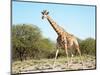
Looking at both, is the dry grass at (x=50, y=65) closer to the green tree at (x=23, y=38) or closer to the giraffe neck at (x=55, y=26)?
the green tree at (x=23, y=38)

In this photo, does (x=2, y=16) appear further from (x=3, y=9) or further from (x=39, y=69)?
(x=39, y=69)

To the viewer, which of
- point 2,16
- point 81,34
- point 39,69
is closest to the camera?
point 2,16

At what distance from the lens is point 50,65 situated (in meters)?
2.65

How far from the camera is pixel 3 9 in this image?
95.8 inches

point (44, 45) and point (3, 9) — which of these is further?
point (44, 45)

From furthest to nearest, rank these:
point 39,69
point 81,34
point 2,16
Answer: point 81,34 < point 39,69 < point 2,16

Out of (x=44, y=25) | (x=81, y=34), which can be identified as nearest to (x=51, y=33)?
(x=44, y=25)

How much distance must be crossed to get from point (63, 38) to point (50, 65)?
1.14ft

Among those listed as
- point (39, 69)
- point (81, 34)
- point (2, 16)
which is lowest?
point (39, 69)

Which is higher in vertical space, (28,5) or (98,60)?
(28,5)

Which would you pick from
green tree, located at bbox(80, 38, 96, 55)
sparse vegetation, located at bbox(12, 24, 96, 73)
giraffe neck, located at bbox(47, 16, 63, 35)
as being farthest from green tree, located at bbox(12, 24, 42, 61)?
green tree, located at bbox(80, 38, 96, 55)

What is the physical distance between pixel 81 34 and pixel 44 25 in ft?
1.60

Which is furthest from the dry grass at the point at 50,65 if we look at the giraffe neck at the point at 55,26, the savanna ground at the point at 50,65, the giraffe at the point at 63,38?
the giraffe neck at the point at 55,26

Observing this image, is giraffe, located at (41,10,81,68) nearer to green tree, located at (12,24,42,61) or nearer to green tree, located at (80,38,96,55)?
green tree, located at (80,38,96,55)
